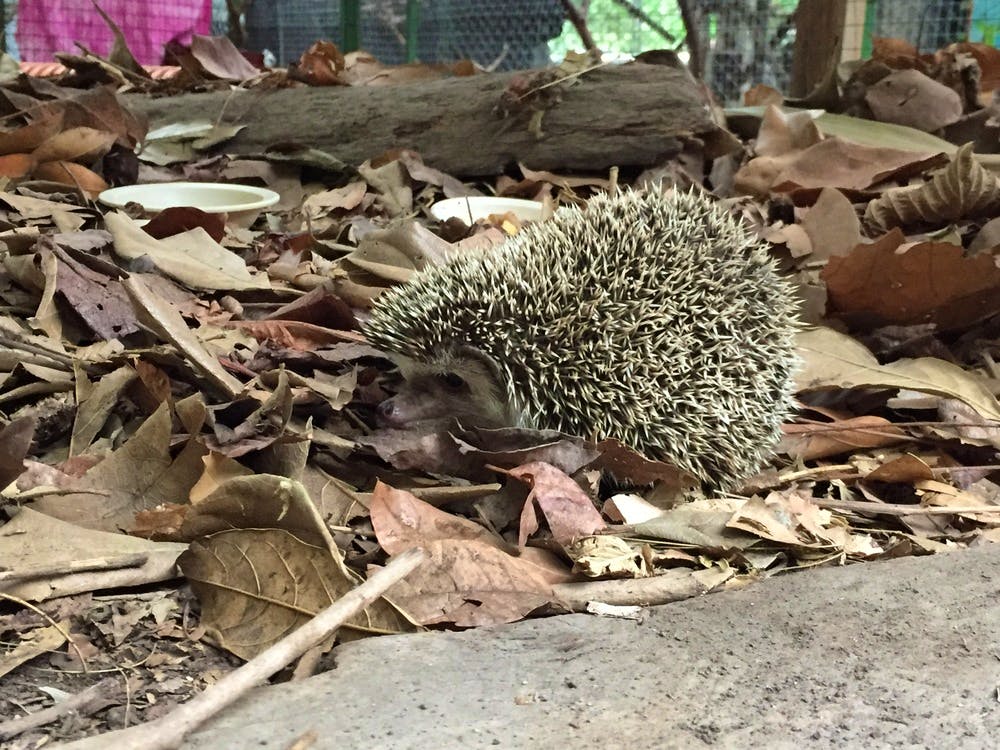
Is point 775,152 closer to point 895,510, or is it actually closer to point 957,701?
point 895,510

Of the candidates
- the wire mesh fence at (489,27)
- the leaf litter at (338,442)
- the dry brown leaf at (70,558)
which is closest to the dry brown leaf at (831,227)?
the leaf litter at (338,442)

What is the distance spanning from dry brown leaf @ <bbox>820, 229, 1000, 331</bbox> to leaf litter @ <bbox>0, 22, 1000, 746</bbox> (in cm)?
1

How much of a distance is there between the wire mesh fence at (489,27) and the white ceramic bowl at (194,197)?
437cm

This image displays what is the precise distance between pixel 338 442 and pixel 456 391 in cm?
49

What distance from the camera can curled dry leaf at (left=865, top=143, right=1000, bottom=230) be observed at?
15.1 ft

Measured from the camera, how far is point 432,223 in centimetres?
508

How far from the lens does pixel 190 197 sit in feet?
16.1

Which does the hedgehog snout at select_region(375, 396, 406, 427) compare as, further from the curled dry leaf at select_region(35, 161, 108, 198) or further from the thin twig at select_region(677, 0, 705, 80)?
the thin twig at select_region(677, 0, 705, 80)

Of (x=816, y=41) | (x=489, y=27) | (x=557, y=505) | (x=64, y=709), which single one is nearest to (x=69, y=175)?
(x=557, y=505)

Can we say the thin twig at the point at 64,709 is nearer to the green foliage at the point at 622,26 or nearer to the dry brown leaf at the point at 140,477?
the dry brown leaf at the point at 140,477

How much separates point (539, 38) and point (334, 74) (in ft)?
11.2

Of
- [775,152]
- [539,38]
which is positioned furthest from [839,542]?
[539,38]

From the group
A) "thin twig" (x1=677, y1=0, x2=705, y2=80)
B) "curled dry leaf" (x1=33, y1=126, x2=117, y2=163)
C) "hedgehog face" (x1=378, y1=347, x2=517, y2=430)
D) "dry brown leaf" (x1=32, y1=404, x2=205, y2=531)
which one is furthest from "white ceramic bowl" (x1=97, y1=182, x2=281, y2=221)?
"thin twig" (x1=677, y1=0, x2=705, y2=80)

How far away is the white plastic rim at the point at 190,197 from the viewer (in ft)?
15.2
